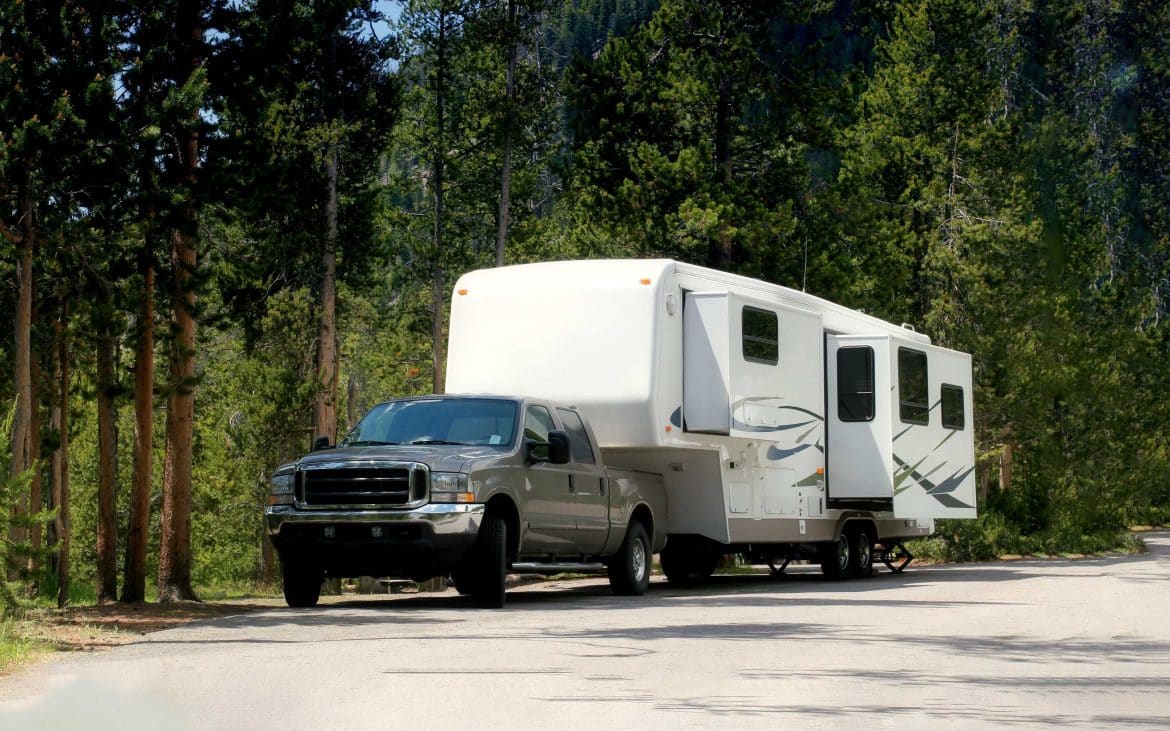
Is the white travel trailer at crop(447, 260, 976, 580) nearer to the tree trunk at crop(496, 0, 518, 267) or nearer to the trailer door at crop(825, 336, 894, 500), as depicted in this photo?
the trailer door at crop(825, 336, 894, 500)

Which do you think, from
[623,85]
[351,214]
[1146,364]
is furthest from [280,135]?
[1146,364]

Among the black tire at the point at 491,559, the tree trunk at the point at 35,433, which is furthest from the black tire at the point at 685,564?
the tree trunk at the point at 35,433

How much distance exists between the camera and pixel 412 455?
15578mm

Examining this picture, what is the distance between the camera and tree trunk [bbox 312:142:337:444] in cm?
3328

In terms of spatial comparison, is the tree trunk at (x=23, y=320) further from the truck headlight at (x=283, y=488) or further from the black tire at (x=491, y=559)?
the black tire at (x=491, y=559)

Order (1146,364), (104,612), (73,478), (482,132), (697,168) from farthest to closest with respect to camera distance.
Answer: (73,478) → (1146,364) → (482,132) → (697,168) → (104,612)

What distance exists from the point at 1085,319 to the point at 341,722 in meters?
49.3

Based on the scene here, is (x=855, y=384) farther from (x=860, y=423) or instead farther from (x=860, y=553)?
(x=860, y=553)

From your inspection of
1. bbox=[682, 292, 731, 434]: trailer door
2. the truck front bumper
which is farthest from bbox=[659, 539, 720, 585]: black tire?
the truck front bumper

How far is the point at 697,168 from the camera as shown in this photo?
3231 cm

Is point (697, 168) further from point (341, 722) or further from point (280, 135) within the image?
point (341, 722)

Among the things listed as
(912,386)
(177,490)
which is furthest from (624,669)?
(912,386)

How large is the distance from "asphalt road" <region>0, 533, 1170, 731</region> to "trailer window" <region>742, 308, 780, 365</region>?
371 cm

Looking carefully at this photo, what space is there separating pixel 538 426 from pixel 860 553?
28.6ft
